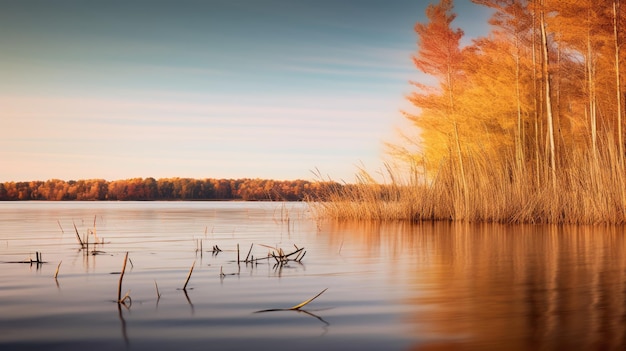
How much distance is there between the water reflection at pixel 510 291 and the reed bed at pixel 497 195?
4.52 metres

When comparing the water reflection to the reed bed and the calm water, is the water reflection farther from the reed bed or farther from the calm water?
the reed bed

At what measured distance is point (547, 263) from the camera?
21.6 ft

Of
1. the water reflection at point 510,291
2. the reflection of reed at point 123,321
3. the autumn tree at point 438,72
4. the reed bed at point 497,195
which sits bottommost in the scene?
the water reflection at point 510,291

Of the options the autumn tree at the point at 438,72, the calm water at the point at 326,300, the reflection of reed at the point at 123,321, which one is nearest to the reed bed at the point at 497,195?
the autumn tree at the point at 438,72

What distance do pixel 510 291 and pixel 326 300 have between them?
1391 mm

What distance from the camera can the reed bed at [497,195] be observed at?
44.1 ft

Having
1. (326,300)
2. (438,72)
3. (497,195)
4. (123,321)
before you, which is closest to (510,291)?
(326,300)

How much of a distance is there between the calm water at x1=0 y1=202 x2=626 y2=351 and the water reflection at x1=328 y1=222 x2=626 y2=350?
0.01m

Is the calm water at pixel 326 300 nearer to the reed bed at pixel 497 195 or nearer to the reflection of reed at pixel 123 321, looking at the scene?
the reflection of reed at pixel 123 321

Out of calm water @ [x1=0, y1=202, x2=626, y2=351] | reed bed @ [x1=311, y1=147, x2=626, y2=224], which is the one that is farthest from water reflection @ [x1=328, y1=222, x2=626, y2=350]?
reed bed @ [x1=311, y1=147, x2=626, y2=224]

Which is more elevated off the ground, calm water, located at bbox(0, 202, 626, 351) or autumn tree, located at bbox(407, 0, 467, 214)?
autumn tree, located at bbox(407, 0, 467, 214)

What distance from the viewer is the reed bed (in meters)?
13.4

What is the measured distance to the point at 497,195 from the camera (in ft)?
49.4

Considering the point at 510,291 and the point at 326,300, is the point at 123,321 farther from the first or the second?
the point at 510,291
